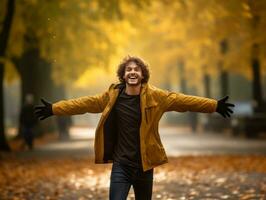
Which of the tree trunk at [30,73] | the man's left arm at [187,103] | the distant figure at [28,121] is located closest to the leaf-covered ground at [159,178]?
the distant figure at [28,121]

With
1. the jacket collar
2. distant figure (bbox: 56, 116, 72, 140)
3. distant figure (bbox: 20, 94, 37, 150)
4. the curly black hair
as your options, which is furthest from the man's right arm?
distant figure (bbox: 56, 116, 72, 140)

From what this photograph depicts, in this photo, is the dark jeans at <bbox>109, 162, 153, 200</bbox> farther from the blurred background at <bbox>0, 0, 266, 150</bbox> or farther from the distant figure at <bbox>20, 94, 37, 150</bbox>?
the distant figure at <bbox>20, 94, 37, 150</bbox>

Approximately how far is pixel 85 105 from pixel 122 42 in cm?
3266

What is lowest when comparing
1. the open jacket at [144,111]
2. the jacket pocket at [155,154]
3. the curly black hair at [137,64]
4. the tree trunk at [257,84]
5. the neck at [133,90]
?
the jacket pocket at [155,154]

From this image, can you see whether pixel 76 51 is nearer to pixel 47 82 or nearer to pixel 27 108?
pixel 47 82

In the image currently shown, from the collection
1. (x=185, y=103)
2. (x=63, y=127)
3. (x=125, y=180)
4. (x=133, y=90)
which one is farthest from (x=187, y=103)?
(x=63, y=127)

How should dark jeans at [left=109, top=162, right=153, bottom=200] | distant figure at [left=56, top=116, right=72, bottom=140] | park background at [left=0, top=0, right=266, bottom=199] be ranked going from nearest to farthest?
dark jeans at [left=109, top=162, right=153, bottom=200] → park background at [left=0, top=0, right=266, bottom=199] → distant figure at [left=56, top=116, right=72, bottom=140]

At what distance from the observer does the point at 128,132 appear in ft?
20.6

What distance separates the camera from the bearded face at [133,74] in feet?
21.0

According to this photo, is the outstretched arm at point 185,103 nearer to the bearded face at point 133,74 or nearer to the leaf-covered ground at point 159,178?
the bearded face at point 133,74

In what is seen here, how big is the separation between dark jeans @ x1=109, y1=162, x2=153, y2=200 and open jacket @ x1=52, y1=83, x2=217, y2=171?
133 mm

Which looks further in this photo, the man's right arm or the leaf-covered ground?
the leaf-covered ground

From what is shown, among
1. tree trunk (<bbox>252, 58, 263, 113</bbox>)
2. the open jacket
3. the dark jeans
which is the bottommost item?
the dark jeans

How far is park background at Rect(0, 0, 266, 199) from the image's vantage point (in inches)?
939
